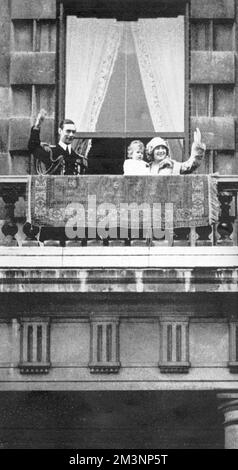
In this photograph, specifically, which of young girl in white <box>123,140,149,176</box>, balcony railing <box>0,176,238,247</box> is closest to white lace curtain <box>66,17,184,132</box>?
young girl in white <box>123,140,149,176</box>

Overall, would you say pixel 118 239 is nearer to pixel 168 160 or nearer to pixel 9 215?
pixel 168 160

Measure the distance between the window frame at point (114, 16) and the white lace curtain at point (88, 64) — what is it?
10cm

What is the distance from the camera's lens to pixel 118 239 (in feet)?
89.3

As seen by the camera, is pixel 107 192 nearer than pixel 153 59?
Yes

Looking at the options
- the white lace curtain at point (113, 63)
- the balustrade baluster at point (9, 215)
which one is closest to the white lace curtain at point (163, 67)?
the white lace curtain at point (113, 63)

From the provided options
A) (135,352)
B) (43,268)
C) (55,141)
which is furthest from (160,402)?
(55,141)

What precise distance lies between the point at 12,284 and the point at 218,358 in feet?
9.71

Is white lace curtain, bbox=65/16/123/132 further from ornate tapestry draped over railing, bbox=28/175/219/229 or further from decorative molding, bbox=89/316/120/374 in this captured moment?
decorative molding, bbox=89/316/120/374

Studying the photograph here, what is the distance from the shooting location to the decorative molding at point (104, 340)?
26.6 metres

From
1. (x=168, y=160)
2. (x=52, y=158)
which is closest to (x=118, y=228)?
(x=168, y=160)

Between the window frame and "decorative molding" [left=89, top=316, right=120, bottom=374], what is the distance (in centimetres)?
364

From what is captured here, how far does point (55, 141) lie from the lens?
2892 centimetres

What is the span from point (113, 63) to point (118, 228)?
3581 millimetres

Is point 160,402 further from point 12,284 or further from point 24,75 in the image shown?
point 24,75
